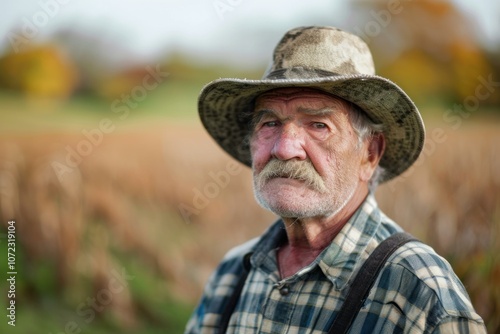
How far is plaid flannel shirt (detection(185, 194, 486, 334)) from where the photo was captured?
1825 mm

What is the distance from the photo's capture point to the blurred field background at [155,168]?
3830mm

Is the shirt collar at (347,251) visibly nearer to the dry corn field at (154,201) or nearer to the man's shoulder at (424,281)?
the man's shoulder at (424,281)

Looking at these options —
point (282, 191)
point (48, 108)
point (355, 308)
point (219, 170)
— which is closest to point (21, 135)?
point (48, 108)

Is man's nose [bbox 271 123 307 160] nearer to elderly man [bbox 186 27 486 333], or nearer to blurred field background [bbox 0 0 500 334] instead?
elderly man [bbox 186 27 486 333]

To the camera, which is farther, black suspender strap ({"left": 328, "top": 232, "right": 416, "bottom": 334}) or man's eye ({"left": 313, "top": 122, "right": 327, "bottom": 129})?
man's eye ({"left": 313, "top": 122, "right": 327, "bottom": 129})

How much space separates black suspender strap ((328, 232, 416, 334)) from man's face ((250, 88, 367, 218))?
0.26 meters

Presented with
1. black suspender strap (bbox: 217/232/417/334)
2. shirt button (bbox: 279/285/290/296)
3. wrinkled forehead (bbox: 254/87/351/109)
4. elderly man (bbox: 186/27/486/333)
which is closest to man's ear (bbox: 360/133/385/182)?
Result: elderly man (bbox: 186/27/486/333)

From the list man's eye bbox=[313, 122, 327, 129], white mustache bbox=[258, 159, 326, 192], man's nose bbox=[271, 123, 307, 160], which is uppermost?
man's eye bbox=[313, 122, 327, 129]

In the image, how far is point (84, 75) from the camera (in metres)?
4.42

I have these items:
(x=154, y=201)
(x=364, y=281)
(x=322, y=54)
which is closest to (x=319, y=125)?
(x=322, y=54)

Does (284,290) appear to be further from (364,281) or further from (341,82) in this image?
(341,82)

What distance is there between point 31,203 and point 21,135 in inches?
20.2

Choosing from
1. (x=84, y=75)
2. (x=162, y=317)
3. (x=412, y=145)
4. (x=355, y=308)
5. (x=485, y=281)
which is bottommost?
(x=162, y=317)

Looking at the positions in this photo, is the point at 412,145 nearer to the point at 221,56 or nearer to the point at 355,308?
the point at 355,308
